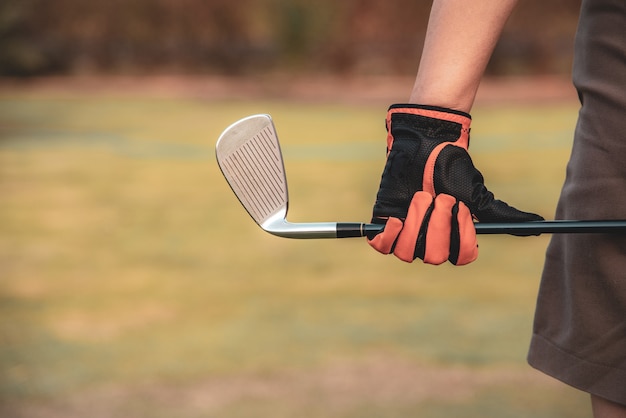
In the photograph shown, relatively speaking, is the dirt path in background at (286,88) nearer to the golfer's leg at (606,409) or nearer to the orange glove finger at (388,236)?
the golfer's leg at (606,409)

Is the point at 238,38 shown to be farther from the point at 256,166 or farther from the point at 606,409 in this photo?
the point at 606,409

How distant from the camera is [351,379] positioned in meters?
4.15

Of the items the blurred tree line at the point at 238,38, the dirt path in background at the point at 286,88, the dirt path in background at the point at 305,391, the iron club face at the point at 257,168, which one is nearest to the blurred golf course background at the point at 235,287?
the dirt path in background at the point at 305,391

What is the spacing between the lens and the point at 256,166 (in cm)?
184

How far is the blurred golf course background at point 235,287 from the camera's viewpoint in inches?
157

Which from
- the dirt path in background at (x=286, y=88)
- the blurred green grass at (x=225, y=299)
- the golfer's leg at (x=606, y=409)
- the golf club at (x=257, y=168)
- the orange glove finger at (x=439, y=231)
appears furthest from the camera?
the dirt path in background at (x=286, y=88)

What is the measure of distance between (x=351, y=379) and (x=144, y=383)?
2.72 ft

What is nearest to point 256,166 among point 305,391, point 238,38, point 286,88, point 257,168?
point 257,168

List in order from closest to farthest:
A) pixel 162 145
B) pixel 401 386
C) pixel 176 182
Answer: pixel 401 386 → pixel 176 182 → pixel 162 145

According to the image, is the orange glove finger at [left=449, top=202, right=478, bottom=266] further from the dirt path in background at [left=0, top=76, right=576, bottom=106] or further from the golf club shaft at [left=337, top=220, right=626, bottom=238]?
the dirt path in background at [left=0, top=76, right=576, bottom=106]

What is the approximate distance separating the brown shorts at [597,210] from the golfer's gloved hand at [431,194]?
0.12m

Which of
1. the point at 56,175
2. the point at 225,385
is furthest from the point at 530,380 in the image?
the point at 56,175

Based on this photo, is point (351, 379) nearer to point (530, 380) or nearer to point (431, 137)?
point (530, 380)

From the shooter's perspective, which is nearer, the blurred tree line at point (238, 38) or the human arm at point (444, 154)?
the human arm at point (444, 154)
